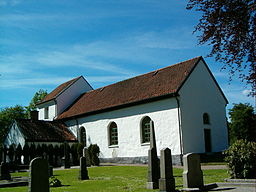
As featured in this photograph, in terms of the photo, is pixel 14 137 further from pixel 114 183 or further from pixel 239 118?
pixel 239 118

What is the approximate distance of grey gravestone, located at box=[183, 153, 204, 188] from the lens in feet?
32.8

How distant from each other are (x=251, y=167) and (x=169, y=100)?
12185 millimetres

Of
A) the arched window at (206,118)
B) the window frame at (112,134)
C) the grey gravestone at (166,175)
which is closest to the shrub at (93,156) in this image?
the window frame at (112,134)

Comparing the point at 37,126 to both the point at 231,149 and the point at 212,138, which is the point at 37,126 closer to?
the point at 212,138

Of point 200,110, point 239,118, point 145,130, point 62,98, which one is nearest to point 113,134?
point 145,130

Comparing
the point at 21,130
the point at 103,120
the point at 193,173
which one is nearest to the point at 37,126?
the point at 21,130

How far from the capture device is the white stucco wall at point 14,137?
27.9 metres

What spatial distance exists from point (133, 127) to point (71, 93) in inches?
538

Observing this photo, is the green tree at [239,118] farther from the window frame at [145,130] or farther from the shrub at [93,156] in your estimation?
the shrub at [93,156]

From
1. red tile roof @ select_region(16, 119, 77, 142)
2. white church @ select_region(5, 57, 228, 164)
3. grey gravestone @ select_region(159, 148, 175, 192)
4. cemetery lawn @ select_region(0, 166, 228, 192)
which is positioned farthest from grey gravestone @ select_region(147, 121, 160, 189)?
red tile roof @ select_region(16, 119, 77, 142)

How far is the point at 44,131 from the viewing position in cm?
2967

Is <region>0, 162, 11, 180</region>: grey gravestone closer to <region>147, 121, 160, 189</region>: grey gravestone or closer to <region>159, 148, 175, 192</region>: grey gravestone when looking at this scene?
<region>147, 121, 160, 189</region>: grey gravestone

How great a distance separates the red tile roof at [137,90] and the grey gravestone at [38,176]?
1652 centimetres

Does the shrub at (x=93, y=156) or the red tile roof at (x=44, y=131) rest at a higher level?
the red tile roof at (x=44, y=131)
